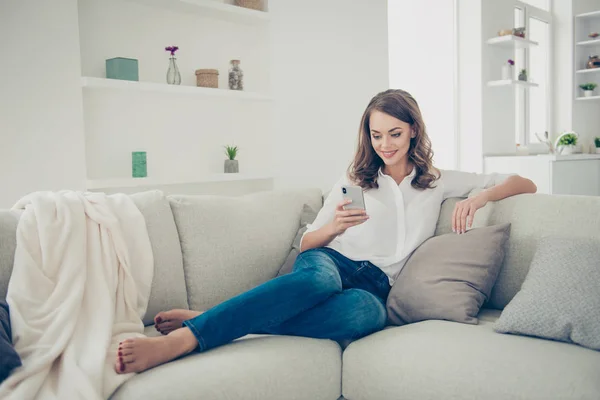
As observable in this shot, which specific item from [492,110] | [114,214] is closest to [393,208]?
Answer: [114,214]

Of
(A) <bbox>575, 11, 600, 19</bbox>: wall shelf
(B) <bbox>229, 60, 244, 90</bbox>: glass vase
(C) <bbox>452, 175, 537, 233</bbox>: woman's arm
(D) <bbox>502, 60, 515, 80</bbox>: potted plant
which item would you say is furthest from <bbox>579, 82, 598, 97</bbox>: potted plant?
(C) <bbox>452, 175, 537, 233</bbox>: woman's arm

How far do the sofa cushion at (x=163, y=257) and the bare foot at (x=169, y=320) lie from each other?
136 millimetres

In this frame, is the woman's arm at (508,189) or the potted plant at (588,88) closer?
the woman's arm at (508,189)

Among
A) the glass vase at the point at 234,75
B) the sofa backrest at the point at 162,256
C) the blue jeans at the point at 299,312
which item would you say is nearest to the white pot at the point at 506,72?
the glass vase at the point at 234,75

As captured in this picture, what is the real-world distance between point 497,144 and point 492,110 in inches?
12.5

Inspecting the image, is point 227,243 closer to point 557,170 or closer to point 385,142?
point 385,142

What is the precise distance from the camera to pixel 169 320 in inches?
68.2

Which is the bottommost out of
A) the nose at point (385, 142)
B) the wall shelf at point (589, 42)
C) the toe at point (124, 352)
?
the toe at point (124, 352)

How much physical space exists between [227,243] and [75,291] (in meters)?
0.59

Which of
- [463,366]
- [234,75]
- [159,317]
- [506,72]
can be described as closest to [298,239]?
[159,317]

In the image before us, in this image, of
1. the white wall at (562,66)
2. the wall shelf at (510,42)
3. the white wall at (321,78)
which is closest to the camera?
the white wall at (321,78)

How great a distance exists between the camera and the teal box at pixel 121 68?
9.60 feet

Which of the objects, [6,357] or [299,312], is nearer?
[6,357]

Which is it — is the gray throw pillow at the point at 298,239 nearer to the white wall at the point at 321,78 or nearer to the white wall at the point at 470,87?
the white wall at the point at 321,78
